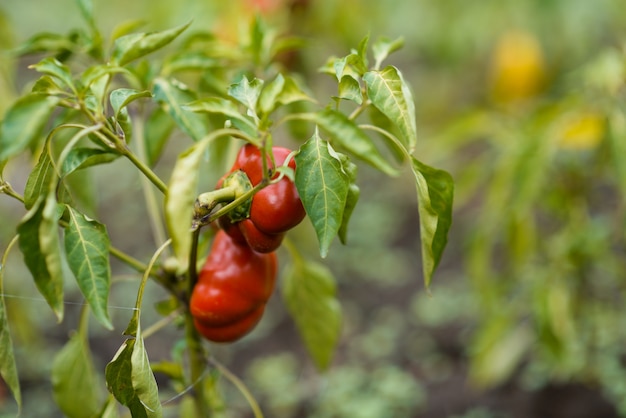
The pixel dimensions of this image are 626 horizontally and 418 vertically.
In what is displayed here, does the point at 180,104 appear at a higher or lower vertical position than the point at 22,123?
lower

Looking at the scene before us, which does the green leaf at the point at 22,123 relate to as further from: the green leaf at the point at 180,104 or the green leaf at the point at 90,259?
the green leaf at the point at 180,104

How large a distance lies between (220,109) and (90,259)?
0.18 m

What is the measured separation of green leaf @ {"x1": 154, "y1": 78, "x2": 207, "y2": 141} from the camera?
787mm

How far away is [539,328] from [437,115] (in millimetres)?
1634

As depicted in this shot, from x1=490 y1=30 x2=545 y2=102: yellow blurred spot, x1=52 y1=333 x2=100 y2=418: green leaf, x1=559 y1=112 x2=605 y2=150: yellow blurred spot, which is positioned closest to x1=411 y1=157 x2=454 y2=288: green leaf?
x1=52 y1=333 x2=100 y2=418: green leaf

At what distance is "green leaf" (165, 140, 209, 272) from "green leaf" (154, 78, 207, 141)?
0.66 ft

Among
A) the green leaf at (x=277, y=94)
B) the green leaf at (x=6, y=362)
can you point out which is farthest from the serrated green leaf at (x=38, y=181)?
the green leaf at (x=277, y=94)

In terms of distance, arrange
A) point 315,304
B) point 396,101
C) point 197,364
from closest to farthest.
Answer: point 396,101, point 197,364, point 315,304

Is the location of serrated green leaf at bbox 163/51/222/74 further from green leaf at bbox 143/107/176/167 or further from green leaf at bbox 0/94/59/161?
green leaf at bbox 0/94/59/161

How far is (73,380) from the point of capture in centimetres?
92

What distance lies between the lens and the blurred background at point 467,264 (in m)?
1.33

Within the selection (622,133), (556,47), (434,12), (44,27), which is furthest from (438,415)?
(44,27)

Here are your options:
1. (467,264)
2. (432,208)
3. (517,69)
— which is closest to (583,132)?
(467,264)

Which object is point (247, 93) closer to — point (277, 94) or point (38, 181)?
point (277, 94)
